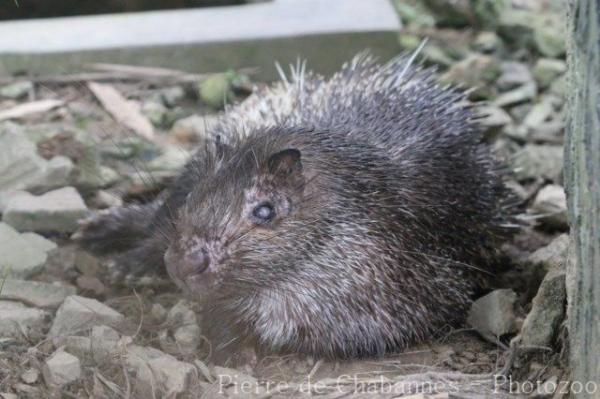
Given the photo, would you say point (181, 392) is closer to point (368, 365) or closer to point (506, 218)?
point (368, 365)

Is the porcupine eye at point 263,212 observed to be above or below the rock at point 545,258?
above

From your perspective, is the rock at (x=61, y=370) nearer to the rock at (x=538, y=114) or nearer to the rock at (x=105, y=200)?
the rock at (x=105, y=200)

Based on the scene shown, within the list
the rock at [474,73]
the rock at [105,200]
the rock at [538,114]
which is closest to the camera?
the rock at [105,200]

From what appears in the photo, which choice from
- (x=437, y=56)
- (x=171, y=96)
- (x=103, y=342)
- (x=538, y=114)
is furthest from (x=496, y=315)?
(x=437, y=56)

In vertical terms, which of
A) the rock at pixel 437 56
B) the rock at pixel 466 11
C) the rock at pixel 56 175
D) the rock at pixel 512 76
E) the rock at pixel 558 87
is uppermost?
the rock at pixel 466 11

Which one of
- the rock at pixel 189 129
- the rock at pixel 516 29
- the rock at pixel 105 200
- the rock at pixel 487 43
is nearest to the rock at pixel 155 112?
the rock at pixel 189 129

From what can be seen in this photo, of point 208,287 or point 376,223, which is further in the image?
point 376,223

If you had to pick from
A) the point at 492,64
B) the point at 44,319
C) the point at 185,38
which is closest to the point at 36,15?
the point at 185,38
